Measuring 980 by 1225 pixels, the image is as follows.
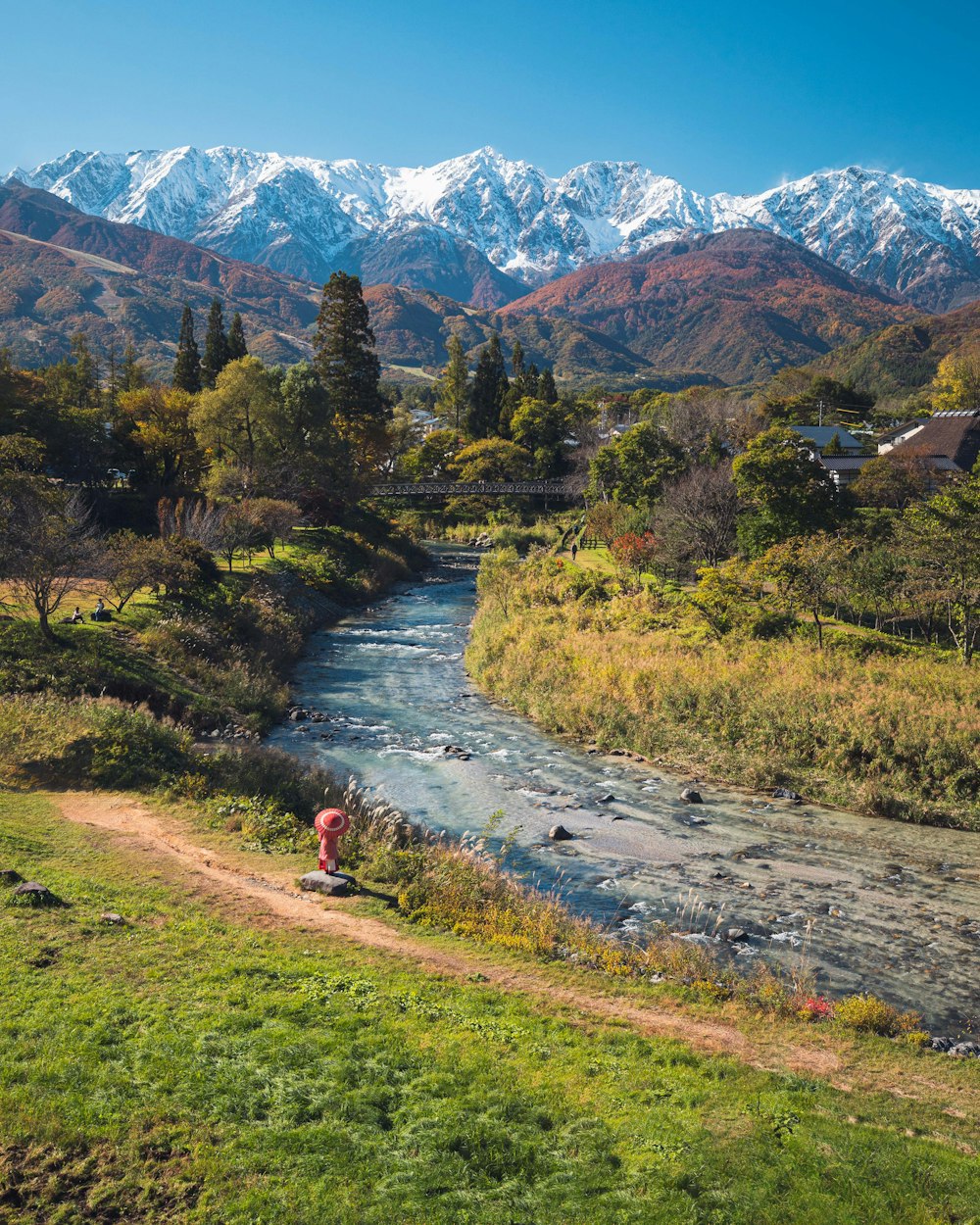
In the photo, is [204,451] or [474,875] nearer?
[474,875]

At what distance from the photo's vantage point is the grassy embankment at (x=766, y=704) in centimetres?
1934

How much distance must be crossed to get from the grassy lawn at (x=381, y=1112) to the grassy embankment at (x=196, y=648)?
1292 cm

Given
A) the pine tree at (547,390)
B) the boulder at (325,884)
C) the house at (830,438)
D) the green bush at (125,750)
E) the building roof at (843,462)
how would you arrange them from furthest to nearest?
the pine tree at (547,390) → the house at (830,438) → the building roof at (843,462) → the green bush at (125,750) → the boulder at (325,884)

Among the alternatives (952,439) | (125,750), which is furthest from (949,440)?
(125,750)

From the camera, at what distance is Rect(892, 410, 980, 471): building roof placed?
61438 millimetres

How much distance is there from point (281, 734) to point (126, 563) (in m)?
9.34

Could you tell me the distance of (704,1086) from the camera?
812cm

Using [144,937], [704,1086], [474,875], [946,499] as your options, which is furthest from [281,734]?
[946,499]

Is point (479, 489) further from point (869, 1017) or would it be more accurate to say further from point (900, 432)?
point (869, 1017)

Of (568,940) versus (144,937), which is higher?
(144,937)

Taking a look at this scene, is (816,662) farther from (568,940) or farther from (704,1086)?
(704,1086)

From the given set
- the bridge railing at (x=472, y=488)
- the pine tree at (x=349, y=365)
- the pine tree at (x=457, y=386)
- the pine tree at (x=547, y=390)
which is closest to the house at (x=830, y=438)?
the bridge railing at (x=472, y=488)

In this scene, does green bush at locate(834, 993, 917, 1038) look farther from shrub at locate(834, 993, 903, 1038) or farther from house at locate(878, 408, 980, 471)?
house at locate(878, 408, 980, 471)

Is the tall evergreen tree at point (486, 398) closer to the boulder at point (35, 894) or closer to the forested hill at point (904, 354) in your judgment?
the boulder at point (35, 894)
